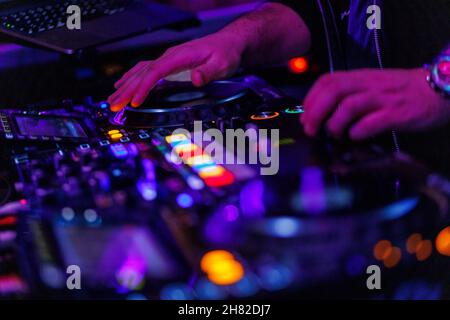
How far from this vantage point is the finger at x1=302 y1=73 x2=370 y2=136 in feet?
2.32

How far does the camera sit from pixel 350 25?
44.1 inches

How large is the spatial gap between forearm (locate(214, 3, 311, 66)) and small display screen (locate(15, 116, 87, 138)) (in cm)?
40

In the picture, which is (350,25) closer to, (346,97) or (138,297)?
(346,97)

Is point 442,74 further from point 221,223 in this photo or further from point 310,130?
point 221,223

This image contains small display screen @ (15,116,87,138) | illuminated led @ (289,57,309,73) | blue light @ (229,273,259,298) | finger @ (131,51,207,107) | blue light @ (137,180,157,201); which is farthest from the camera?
illuminated led @ (289,57,309,73)

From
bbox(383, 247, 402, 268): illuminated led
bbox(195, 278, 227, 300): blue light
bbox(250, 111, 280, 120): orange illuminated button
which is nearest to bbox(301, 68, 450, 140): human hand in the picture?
bbox(250, 111, 280, 120): orange illuminated button

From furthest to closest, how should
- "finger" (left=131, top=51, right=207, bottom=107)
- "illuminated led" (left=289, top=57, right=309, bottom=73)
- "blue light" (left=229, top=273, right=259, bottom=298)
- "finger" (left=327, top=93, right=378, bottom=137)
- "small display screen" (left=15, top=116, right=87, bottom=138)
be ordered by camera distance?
1. "illuminated led" (left=289, top=57, right=309, bottom=73)
2. "finger" (left=131, top=51, right=207, bottom=107)
3. "small display screen" (left=15, top=116, right=87, bottom=138)
4. "finger" (left=327, top=93, right=378, bottom=137)
5. "blue light" (left=229, top=273, right=259, bottom=298)

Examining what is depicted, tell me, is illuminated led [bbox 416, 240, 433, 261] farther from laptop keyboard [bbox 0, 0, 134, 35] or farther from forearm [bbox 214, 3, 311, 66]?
laptop keyboard [bbox 0, 0, 134, 35]

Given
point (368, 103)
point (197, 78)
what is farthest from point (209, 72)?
point (368, 103)

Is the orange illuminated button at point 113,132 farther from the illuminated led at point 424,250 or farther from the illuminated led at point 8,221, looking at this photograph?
the illuminated led at point 424,250

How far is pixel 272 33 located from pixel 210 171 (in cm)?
60

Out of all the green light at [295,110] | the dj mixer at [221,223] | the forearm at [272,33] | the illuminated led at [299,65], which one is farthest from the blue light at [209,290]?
the illuminated led at [299,65]
